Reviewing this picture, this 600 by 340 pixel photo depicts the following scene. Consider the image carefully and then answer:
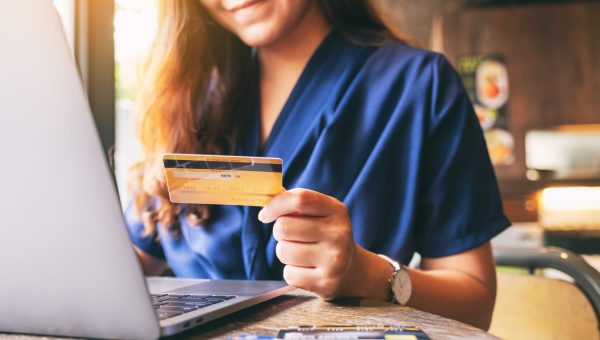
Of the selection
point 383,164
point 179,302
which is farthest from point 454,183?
point 179,302

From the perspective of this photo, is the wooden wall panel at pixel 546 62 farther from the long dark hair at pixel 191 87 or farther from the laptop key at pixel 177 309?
the laptop key at pixel 177 309

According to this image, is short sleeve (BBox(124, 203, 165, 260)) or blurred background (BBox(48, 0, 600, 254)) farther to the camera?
blurred background (BBox(48, 0, 600, 254))

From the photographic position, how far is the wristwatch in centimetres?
70

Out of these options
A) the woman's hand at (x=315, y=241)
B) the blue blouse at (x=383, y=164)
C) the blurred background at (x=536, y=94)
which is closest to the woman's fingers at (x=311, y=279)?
the woman's hand at (x=315, y=241)

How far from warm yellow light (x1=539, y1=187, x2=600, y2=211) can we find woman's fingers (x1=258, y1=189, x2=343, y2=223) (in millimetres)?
3795

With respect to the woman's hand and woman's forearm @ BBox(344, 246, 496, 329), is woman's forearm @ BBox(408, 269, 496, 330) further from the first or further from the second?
the woman's hand

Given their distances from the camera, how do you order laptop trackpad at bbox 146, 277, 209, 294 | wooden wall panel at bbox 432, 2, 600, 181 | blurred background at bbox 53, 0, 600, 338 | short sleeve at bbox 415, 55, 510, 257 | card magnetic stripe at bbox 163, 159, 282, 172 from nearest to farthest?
card magnetic stripe at bbox 163, 159, 282, 172
laptop trackpad at bbox 146, 277, 209, 294
short sleeve at bbox 415, 55, 510, 257
blurred background at bbox 53, 0, 600, 338
wooden wall panel at bbox 432, 2, 600, 181

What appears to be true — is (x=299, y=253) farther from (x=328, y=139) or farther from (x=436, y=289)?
(x=328, y=139)

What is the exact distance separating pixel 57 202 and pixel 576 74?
4354 millimetres

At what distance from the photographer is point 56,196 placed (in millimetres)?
407

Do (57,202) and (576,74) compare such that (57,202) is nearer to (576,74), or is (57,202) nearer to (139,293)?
(139,293)

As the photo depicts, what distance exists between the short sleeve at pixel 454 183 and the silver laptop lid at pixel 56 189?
1.93 ft

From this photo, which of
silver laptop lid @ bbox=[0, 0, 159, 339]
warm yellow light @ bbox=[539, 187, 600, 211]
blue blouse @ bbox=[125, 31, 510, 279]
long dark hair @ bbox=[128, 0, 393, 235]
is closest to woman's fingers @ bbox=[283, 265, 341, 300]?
silver laptop lid @ bbox=[0, 0, 159, 339]

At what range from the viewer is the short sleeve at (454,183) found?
0.91m
